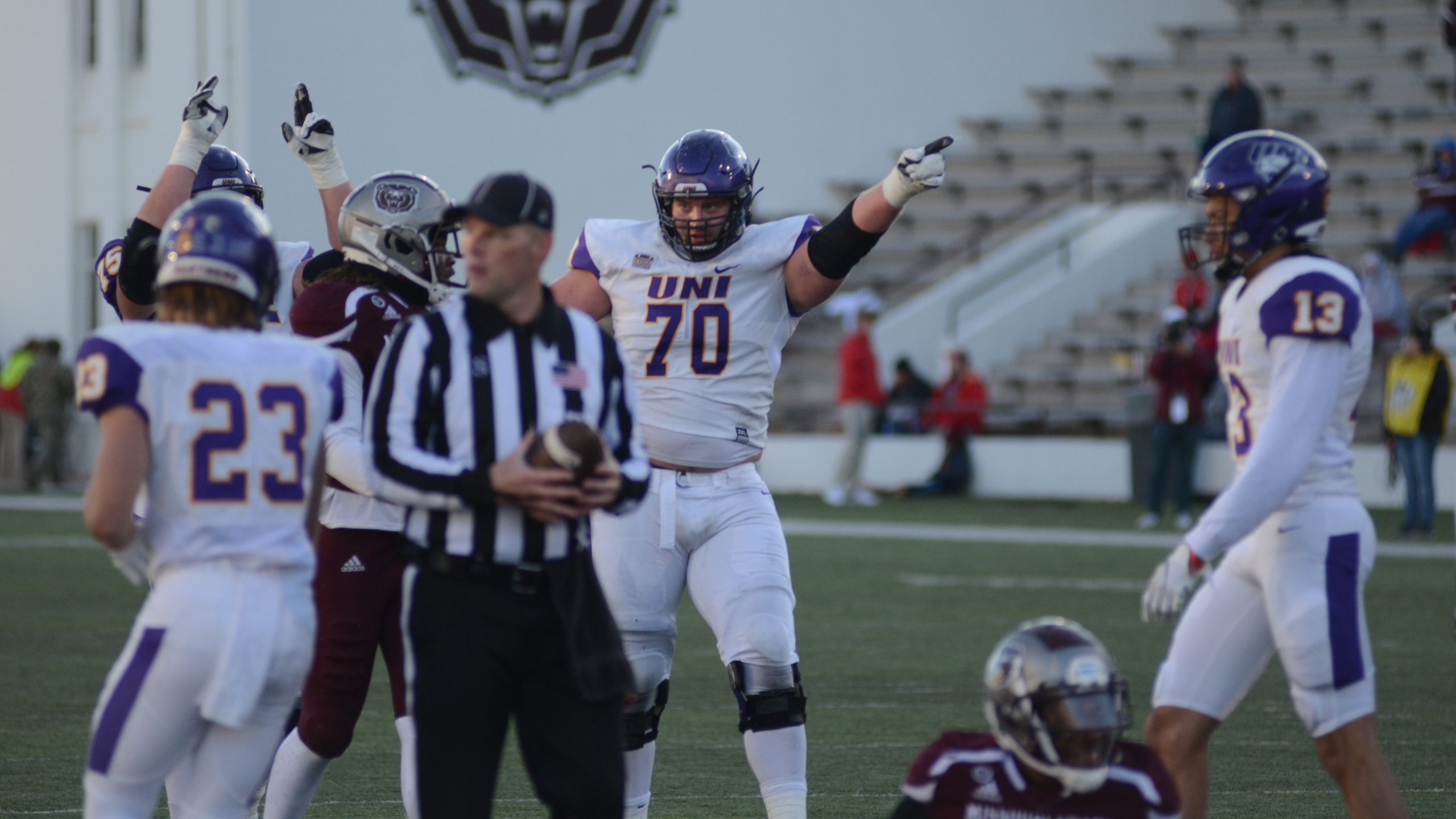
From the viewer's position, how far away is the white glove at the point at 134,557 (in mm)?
3693

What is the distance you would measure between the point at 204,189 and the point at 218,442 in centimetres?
200

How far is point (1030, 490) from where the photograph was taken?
19922mm

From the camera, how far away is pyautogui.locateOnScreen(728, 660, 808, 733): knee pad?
16.7 feet

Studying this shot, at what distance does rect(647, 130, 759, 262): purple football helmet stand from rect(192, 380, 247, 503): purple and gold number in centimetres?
204

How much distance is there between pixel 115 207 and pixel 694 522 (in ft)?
65.5

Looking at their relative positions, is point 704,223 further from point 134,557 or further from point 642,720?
point 134,557

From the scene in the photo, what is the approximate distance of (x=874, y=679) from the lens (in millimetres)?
8492

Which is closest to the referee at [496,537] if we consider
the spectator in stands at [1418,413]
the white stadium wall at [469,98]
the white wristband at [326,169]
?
the white wristband at [326,169]

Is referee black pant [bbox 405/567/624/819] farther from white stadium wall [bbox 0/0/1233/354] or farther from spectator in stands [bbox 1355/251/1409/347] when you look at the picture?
white stadium wall [bbox 0/0/1233/354]

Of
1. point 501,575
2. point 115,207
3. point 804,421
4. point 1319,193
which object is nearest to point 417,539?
point 501,575

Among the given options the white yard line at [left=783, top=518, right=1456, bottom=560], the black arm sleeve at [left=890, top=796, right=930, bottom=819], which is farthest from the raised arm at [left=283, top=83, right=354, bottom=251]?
the white yard line at [left=783, top=518, right=1456, bottom=560]

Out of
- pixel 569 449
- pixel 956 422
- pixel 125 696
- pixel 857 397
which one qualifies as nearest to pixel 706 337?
pixel 569 449

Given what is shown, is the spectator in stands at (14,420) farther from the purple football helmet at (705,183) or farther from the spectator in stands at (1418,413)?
the purple football helmet at (705,183)

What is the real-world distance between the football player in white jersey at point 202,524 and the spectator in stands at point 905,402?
17.0 meters
